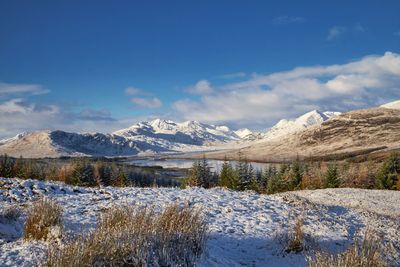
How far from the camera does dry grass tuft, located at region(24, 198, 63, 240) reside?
34.7 feet

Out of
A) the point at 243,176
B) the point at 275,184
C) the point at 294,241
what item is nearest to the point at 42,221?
the point at 294,241

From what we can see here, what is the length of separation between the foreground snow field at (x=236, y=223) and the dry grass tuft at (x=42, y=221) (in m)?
0.37

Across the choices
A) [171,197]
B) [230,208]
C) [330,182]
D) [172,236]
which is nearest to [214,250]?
[172,236]

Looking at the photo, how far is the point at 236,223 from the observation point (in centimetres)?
1510

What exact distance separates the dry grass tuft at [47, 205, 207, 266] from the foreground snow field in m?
0.70

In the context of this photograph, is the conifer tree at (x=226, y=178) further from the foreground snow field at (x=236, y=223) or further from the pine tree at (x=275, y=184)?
the foreground snow field at (x=236, y=223)

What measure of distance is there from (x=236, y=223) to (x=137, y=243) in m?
7.26

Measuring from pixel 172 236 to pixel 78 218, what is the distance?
220 inches

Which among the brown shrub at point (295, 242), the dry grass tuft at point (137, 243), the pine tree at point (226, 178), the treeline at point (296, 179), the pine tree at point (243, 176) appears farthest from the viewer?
the pine tree at point (226, 178)

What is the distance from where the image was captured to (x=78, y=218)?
1375 cm

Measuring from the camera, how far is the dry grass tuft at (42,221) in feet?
34.7

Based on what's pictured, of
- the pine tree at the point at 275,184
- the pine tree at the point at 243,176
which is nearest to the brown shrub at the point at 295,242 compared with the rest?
the pine tree at the point at 243,176

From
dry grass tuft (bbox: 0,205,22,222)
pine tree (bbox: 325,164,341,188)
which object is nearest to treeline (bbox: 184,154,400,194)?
pine tree (bbox: 325,164,341,188)

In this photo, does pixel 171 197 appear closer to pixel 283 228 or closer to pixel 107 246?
pixel 283 228
